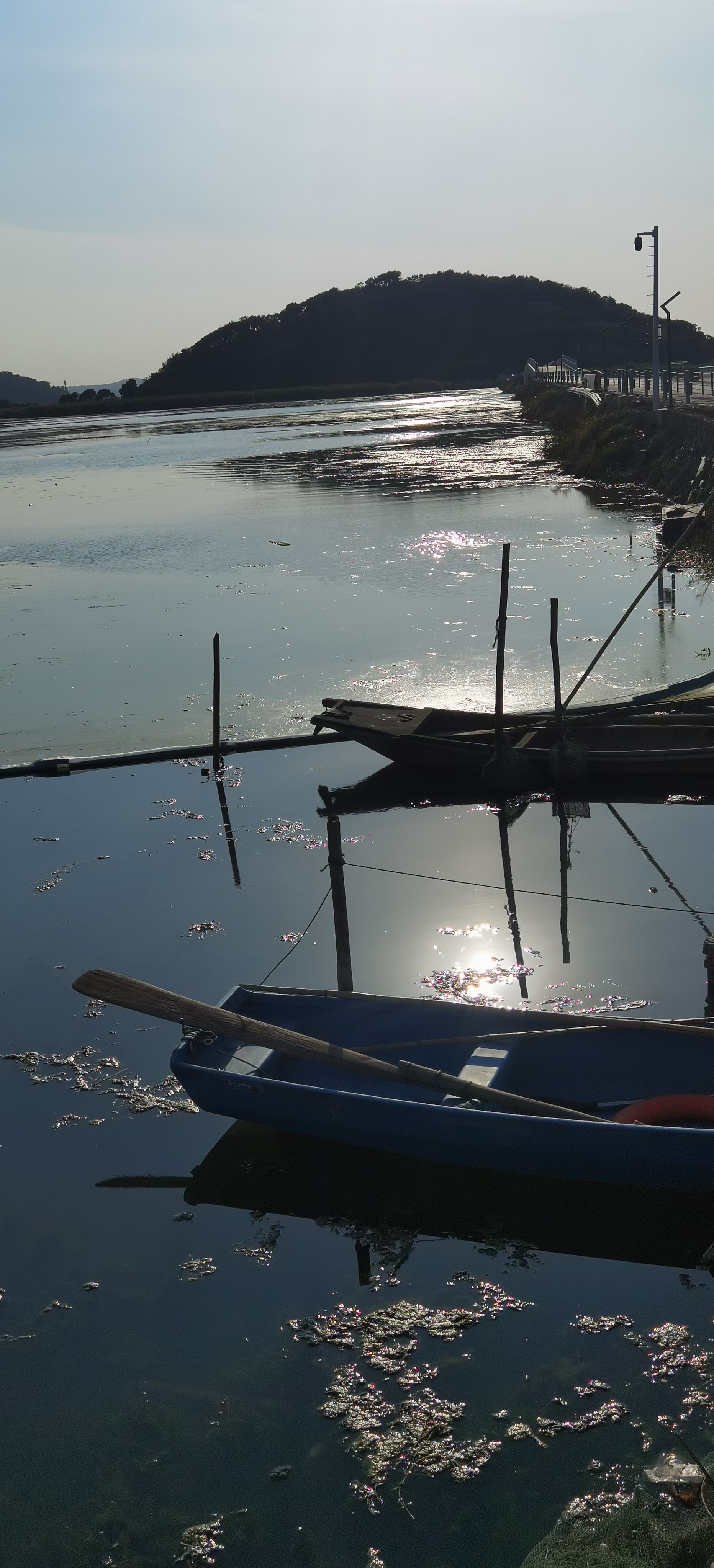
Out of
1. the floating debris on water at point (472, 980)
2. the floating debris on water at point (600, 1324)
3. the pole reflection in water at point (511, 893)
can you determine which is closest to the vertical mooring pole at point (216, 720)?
the pole reflection in water at point (511, 893)

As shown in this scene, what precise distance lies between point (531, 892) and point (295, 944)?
2874mm

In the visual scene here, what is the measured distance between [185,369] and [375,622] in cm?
18427

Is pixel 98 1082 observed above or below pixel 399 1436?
above

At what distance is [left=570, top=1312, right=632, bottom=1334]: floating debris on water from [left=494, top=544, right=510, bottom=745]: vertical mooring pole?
10.1 metres

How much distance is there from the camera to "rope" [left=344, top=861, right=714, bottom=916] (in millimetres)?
13328

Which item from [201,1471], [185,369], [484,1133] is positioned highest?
[185,369]

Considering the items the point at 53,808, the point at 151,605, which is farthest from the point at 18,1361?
the point at 151,605

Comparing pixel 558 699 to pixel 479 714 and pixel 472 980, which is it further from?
pixel 472 980

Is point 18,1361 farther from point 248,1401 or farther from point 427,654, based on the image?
point 427,654

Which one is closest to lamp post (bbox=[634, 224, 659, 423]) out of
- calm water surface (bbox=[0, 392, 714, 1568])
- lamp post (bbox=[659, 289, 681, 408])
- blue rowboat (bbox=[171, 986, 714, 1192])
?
lamp post (bbox=[659, 289, 681, 408])

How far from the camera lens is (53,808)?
57.6 feet

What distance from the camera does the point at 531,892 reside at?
14.2 m

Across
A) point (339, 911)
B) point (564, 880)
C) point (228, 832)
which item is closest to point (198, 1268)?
point (339, 911)

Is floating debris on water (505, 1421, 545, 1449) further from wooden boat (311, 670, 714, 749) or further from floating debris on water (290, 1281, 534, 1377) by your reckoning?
wooden boat (311, 670, 714, 749)
